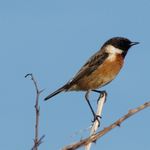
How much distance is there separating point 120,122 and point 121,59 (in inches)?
243

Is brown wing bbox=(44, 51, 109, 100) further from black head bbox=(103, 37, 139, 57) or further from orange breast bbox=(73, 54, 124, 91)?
black head bbox=(103, 37, 139, 57)

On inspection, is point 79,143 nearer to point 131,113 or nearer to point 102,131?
point 102,131

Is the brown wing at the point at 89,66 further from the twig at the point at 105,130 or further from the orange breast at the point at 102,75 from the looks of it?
the twig at the point at 105,130

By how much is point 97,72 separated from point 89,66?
32 cm

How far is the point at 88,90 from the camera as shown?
7629 millimetres

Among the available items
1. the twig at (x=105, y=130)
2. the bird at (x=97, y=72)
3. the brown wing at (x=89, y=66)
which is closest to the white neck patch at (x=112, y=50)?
the bird at (x=97, y=72)

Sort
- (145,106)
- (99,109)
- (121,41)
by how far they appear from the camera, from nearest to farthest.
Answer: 1. (145,106)
2. (99,109)
3. (121,41)

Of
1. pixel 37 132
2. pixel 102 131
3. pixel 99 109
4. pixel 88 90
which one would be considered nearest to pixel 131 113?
pixel 102 131

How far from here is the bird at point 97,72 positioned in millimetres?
7375

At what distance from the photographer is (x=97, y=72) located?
7441mm

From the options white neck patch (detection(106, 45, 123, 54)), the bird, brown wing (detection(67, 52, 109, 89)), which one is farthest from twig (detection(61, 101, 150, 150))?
white neck patch (detection(106, 45, 123, 54))

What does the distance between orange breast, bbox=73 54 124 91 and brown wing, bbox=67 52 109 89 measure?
88 mm

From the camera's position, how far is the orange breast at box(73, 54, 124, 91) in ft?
24.1

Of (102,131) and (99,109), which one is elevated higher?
(99,109)
